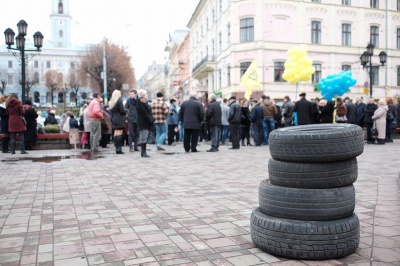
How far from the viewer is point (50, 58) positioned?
120562mm

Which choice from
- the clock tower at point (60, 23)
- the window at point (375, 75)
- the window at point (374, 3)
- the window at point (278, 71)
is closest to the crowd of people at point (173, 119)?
the window at point (278, 71)

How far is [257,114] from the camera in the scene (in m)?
15.6

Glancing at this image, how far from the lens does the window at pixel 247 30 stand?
124ft

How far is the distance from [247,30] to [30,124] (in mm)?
27402

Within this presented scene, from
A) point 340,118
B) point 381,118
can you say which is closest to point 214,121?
point 340,118

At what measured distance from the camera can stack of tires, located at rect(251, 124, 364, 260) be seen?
10.8 feet

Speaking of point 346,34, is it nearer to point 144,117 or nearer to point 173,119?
point 173,119

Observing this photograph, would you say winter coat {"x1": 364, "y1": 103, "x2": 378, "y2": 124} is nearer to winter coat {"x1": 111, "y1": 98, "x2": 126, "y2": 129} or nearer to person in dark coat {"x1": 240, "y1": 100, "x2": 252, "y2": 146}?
person in dark coat {"x1": 240, "y1": 100, "x2": 252, "y2": 146}

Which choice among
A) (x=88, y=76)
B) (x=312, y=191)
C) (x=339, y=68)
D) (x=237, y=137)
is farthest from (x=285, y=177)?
(x=88, y=76)

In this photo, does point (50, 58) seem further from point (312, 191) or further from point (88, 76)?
point (312, 191)

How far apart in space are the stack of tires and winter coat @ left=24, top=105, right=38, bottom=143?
509 inches

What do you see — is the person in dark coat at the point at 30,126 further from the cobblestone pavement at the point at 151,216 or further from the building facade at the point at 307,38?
the building facade at the point at 307,38

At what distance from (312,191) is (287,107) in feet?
42.5

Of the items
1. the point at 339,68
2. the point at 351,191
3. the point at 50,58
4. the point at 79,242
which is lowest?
the point at 79,242
